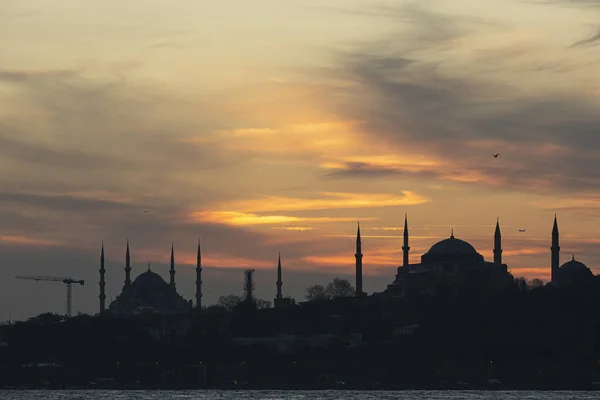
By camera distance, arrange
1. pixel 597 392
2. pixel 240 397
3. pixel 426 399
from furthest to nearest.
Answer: pixel 597 392 < pixel 240 397 < pixel 426 399

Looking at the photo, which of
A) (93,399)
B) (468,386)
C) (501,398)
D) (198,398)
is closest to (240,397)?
(198,398)

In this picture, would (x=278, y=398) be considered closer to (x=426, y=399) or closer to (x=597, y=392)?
(x=426, y=399)

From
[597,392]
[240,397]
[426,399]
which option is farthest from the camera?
[597,392]

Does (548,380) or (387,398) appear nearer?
(387,398)

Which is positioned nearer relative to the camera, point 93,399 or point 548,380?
point 93,399

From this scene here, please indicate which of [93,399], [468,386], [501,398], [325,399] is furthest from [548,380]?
[93,399]

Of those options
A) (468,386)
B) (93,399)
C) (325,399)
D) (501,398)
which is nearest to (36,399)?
(93,399)

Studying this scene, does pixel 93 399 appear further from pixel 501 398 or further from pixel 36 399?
pixel 501 398

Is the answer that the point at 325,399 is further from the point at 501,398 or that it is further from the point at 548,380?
the point at 548,380
